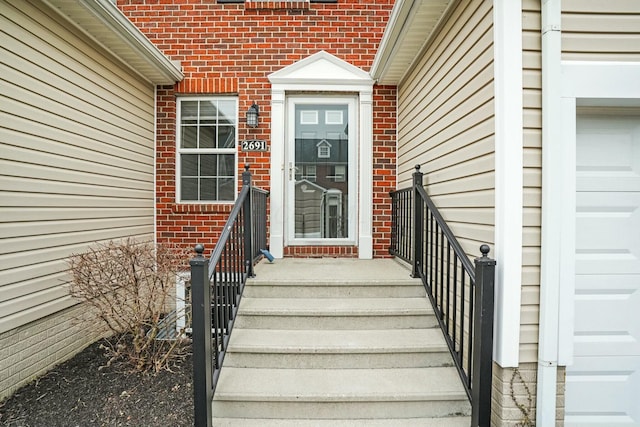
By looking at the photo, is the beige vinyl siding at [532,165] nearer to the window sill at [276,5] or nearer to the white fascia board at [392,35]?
the white fascia board at [392,35]

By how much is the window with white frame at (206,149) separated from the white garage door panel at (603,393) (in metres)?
3.63

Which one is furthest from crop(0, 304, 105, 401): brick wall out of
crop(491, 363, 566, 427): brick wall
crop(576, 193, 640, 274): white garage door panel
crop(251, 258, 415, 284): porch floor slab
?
crop(576, 193, 640, 274): white garage door panel

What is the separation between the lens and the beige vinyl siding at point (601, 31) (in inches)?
75.2

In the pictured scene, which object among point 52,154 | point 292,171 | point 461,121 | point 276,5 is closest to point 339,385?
point 461,121

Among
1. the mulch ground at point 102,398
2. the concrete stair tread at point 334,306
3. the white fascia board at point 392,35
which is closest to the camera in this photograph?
the mulch ground at point 102,398

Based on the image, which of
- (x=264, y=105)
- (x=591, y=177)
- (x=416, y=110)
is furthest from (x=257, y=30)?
(x=591, y=177)

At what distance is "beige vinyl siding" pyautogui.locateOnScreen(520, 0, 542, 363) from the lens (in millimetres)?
1912

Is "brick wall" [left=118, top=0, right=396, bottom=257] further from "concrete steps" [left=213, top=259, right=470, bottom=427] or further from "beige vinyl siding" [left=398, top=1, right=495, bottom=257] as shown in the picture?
"concrete steps" [left=213, top=259, right=470, bottom=427]

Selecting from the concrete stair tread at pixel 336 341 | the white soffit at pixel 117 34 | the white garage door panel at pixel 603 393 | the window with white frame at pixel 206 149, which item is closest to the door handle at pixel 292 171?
the window with white frame at pixel 206 149

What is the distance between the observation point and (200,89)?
4.20 meters

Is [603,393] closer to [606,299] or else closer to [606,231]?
[606,299]

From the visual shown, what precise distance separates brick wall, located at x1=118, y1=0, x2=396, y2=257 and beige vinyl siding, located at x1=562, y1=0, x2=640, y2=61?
236cm

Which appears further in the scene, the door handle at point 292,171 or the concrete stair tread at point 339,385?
the door handle at point 292,171

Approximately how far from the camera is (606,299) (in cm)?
200
